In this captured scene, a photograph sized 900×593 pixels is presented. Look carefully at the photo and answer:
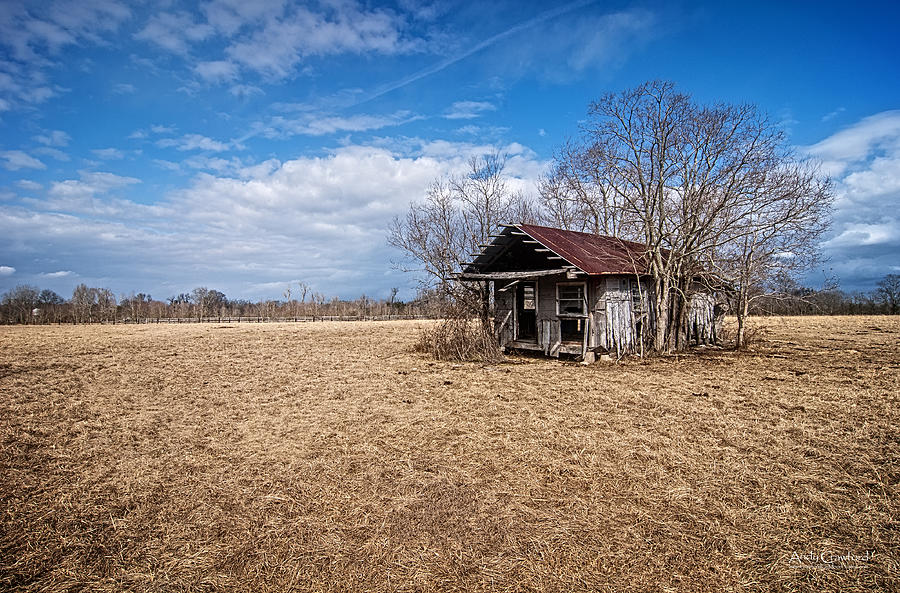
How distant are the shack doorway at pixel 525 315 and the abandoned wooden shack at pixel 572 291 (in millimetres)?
46

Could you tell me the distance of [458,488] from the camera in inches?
211

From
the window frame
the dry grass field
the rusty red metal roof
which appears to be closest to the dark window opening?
the window frame

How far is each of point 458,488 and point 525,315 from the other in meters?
14.9

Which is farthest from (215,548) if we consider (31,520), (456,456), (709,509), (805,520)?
(805,520)

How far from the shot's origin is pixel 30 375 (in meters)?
13.8

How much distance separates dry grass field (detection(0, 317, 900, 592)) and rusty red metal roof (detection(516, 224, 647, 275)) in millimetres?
5229

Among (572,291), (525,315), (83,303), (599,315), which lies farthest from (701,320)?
(83,303)

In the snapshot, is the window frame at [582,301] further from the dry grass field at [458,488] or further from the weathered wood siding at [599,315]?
the dry grass field at [458,488]

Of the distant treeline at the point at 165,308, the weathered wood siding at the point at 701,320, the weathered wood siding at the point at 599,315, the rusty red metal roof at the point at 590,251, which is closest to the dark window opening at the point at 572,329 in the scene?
the weathered wood siding at the point at 599,315

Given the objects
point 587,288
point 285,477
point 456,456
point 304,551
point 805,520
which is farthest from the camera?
point 587,288

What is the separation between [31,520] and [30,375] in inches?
487

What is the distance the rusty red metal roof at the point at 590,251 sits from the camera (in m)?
15.0

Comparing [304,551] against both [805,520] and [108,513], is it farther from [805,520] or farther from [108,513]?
[805,520]

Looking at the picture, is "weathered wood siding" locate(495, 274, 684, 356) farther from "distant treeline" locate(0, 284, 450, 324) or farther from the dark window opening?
"distant treeline" locate(0, 284, 450, 324)
